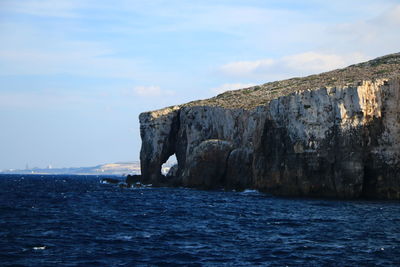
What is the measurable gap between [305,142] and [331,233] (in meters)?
31.3

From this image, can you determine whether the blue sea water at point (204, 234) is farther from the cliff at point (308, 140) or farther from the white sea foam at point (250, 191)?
the white sea foam at point (250, 191)

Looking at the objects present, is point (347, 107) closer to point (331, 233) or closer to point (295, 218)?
point (295, 218)

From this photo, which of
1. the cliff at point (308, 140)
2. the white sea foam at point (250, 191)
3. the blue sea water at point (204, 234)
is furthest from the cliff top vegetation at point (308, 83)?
the blue sea water at point (204, 234)

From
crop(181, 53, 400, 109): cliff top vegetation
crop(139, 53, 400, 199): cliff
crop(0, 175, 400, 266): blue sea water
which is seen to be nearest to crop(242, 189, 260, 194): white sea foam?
crop(139, 53, 400, 199): cliff

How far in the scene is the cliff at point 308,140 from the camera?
66.5 meters

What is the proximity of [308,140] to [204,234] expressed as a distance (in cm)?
3315

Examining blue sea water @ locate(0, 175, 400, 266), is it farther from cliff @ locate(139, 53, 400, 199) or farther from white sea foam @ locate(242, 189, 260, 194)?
white sea foam @ locate(242, 189, 260, 194)

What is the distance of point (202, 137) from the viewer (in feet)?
324

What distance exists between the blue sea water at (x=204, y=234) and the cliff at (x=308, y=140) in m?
6.36

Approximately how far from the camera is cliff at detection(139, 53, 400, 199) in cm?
6650

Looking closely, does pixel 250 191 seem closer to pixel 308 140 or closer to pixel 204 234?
pixel 308 140

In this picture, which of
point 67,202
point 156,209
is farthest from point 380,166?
point 67,202

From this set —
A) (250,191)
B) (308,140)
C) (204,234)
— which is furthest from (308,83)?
(204,234)

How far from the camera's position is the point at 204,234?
4166 centimetres
